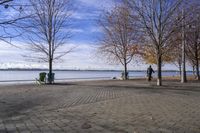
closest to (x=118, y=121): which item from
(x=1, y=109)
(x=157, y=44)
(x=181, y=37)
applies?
(x=1, y=109)

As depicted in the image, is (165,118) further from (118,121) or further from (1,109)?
(1,109)

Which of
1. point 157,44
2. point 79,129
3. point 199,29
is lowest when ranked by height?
point 79,129

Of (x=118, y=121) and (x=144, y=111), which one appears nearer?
(x=118, y=121)

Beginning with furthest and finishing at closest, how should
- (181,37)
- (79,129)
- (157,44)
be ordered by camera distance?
(181,37) < (157,44) < (79,129)

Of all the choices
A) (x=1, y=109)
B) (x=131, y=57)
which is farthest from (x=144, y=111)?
(x=131, y=57)

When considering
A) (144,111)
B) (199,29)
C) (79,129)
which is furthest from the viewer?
(199,29)

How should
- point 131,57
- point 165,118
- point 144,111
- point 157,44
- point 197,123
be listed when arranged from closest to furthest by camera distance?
point 197,123 → point 165,118 → point 144,111 → point 157,44 → point 131,57

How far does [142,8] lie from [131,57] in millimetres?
15894

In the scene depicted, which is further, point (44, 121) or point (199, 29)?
point (199, 29)

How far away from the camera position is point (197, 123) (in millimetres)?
9203

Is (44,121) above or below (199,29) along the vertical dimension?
below

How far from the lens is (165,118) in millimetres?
9969

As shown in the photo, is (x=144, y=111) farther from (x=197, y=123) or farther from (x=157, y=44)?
(x=157, y=44)

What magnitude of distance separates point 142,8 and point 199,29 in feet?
27.7
